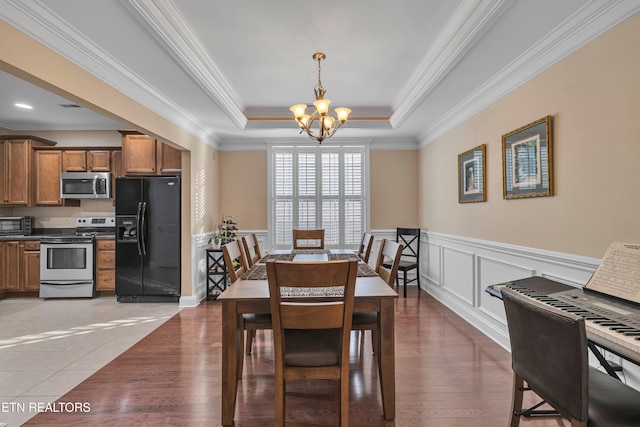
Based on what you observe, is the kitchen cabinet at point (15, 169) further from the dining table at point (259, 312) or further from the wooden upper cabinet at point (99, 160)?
the dining table at point (259, 312)

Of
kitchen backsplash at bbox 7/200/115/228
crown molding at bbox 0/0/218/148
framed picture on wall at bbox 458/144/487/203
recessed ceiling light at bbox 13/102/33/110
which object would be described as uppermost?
recessed ceiling light at bbox 13/102/33/110

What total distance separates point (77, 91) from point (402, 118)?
11.7ft

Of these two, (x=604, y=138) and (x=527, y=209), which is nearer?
(x=604, y=138)

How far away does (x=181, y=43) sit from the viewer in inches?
102

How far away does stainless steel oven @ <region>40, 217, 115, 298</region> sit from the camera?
4812 millimetres

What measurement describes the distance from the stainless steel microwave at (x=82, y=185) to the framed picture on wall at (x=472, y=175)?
514 centimetres

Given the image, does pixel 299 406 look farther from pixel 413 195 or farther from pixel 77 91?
pixel 413 195

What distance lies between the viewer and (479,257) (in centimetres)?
356

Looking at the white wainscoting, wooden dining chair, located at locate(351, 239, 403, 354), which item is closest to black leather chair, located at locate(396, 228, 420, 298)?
the white wainscoting

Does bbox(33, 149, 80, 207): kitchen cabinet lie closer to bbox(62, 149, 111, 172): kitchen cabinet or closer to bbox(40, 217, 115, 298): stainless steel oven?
bbox(62, 149, 111, 172): kitchen cabinet

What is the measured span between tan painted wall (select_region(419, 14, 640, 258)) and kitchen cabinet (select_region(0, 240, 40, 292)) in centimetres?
620

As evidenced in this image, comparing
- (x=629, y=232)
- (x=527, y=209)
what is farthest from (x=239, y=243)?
(x=629, y=232)

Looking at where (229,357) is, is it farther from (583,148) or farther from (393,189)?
(393,189)

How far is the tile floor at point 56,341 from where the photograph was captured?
93.7 inches
